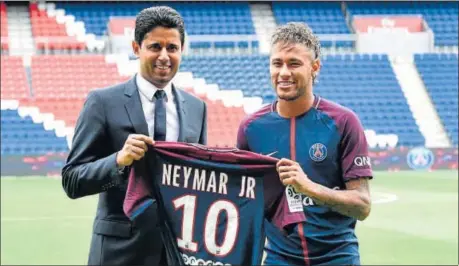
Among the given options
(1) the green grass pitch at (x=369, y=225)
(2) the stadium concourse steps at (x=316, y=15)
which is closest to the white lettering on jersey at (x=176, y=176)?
(1) the green grass pitch at (x=369, y=225)

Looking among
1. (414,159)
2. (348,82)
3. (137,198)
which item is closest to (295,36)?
(137,198)

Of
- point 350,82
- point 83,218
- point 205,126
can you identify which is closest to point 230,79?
point 350,82

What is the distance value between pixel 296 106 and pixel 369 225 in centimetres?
905

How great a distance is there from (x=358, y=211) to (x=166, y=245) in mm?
839

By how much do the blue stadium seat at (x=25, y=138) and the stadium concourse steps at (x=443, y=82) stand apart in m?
11.8

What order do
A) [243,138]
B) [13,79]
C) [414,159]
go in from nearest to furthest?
[243,138] → [414,159] → [13,79]

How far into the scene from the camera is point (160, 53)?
3525 mm

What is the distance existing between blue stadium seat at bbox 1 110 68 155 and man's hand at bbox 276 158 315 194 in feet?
61.1

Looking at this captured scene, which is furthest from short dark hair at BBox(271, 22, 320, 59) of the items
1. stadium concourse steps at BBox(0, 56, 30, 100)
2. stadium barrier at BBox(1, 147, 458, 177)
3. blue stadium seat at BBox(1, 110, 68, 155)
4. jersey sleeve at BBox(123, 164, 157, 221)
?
stadium concourse steps at BBox(0, 56, 30, 100)

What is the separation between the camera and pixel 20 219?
12914 mm

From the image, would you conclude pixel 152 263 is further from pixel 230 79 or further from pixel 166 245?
pixel 230 79

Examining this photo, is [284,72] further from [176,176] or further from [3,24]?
[3,24]

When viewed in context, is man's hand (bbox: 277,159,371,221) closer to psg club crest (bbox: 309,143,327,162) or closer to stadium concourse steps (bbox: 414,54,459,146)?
psg club crest (bbox: 309,143,327,162)

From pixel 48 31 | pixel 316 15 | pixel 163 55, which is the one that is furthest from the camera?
pixel 316 15
